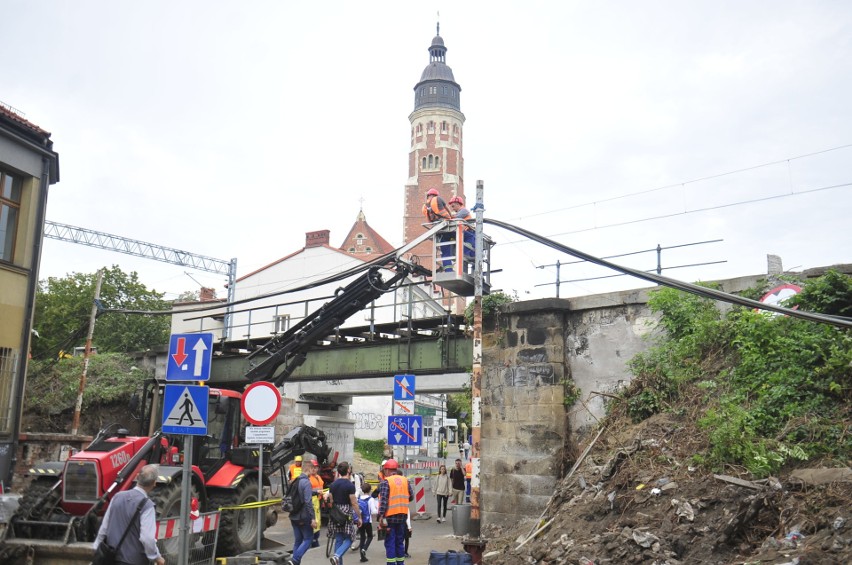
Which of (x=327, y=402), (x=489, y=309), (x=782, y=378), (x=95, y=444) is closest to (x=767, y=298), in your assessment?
(x=782, y=378)

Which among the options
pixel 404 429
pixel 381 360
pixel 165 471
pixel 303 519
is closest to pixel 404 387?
pixel 404 429

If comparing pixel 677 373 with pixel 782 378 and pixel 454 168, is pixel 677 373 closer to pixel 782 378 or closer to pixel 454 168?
pixel 782 378

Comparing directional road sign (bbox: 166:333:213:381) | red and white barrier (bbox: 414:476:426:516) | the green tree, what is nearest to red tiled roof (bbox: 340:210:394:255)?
the green tree

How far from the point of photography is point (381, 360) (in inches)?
813

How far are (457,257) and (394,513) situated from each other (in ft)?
16.7

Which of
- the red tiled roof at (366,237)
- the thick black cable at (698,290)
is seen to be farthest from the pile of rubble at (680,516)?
the red tiled roof at (366,237)

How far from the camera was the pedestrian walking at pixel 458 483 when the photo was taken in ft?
66.0

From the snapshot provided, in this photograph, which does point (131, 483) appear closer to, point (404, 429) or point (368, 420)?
point (404, 429)

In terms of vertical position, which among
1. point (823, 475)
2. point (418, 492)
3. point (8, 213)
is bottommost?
point (418, 492)

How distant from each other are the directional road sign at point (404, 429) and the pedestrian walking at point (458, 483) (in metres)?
6.22

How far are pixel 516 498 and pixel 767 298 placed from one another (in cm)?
584

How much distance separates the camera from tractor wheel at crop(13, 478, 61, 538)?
10117 mm

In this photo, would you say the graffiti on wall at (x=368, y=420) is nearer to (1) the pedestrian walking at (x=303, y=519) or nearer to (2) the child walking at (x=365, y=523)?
(2) the child walking at (x=365, y=523)

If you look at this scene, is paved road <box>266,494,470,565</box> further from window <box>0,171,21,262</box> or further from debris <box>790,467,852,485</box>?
window <box>0,171,21,262</box>
